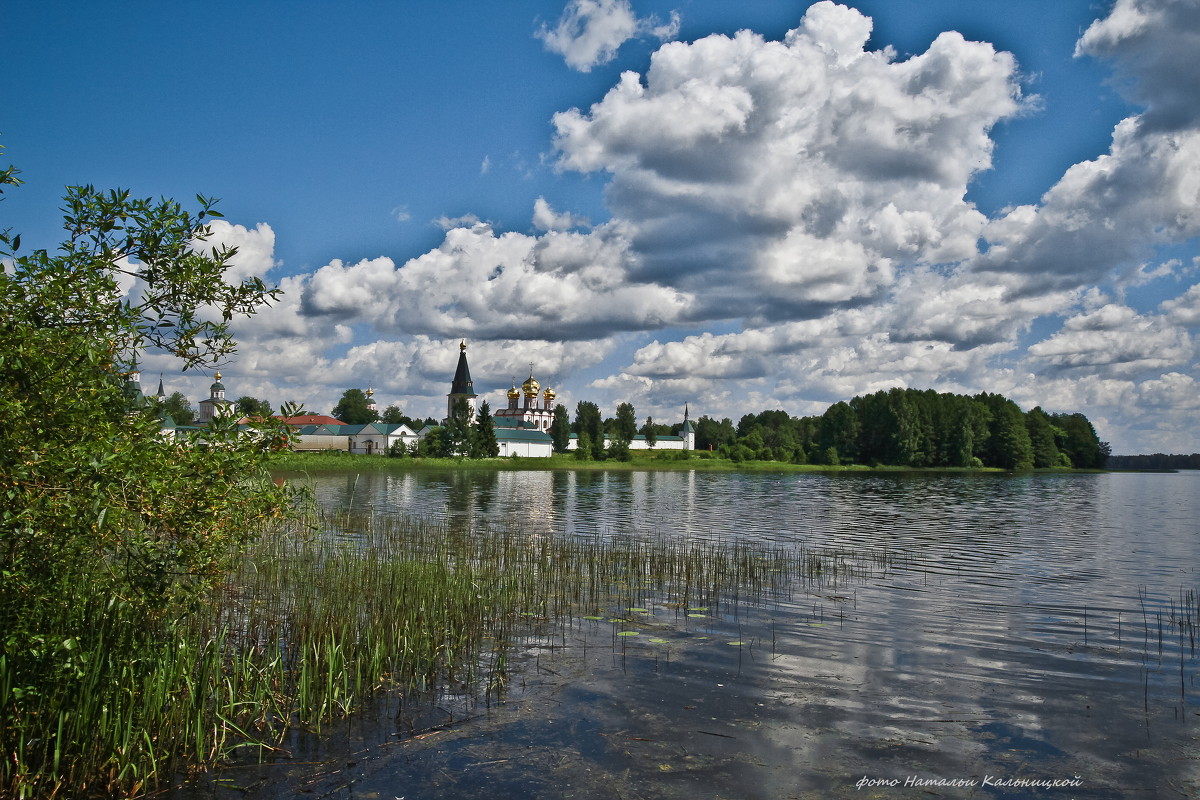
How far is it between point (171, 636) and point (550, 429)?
179216mm

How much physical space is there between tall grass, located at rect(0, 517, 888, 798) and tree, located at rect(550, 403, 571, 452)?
474 feet

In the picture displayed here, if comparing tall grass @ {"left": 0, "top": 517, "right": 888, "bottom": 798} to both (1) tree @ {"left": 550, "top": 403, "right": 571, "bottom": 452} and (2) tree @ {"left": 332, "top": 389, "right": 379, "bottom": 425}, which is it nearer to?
(1) tree @ {"left": 550, "top": 403, "right": 571, "bottom": 452}

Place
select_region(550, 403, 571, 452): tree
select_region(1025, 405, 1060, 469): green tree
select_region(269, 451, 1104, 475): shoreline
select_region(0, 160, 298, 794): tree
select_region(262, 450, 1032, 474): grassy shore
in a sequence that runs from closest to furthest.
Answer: select_region(0, 160, 298, 794): tree < select_region(269, 451, 1104, 475): shoreline < select_region(262, 450, 1032, 474): grassy shore < select_region(1025, 405, 1060, 469): green tree < select_region(550, 403, 571, 452): tree

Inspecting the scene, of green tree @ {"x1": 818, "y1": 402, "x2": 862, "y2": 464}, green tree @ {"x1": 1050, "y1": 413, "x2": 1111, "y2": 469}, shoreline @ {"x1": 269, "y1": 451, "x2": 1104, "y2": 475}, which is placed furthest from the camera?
green tree @ {"x1": 1050, "y1": 413, "x2": 1111, "y2": 469}

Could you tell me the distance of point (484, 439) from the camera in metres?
113

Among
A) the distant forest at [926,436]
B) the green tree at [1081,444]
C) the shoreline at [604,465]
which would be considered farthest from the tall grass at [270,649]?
the green tree at [1081,444]

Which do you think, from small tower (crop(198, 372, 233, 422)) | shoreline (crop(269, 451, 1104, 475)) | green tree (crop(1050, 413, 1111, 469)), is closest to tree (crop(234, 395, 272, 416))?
small tower (crop(198, 372, 233, 422))

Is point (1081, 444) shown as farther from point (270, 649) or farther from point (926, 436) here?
point (270, 649)

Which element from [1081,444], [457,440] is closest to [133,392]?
[457,440]

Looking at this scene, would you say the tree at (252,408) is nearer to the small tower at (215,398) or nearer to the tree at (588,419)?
the small tower at (215,398)

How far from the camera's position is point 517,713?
8430 mm

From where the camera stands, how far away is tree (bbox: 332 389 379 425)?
632 ft

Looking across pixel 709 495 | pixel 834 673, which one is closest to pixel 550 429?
pixel 709 495

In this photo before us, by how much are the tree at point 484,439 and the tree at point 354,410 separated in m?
83.3
